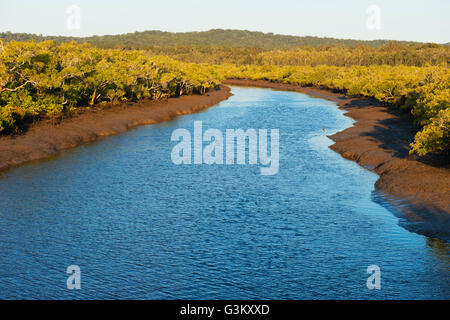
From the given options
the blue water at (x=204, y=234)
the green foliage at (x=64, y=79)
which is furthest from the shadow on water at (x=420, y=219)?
the green foliage at (x=64, y=79)

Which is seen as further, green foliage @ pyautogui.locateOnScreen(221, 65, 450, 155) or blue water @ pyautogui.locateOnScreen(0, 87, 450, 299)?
green foliage @ pyautogui.locateOnScreen(221, 65, 450, 155)

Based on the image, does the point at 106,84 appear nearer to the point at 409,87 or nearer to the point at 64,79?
the point at 64,79

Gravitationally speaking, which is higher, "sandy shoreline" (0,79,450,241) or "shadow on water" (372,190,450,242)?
"sandy shoreline" (0,79,450,241)

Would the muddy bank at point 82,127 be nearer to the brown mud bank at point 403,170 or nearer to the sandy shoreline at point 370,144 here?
the sandy shoreline at point 370,144

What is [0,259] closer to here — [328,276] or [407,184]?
[328,276]

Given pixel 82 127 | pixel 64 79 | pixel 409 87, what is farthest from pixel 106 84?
pixel 409 87

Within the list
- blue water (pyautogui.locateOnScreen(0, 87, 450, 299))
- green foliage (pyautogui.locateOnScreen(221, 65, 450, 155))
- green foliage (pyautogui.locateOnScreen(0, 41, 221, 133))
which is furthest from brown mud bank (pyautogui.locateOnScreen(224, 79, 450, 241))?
green foliage (pyautogui.locateOnScreen(0, 41, 221, 133))

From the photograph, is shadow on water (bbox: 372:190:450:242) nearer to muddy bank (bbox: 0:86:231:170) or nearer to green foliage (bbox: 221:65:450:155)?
green foliage (bbox: 221:65:450:155)
